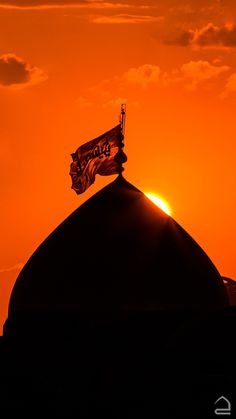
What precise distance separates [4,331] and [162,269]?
14.4ft

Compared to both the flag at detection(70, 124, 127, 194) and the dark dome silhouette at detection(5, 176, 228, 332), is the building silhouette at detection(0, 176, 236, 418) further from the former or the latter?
the flag at detection(70, 124, 127, 194)

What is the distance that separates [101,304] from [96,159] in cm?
511

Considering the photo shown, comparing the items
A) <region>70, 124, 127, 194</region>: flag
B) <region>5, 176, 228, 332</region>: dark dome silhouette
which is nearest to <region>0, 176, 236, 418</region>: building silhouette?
<region>5, 176, 228, 332</region>: dark dome silhouette

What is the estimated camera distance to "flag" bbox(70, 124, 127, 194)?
1364 inches

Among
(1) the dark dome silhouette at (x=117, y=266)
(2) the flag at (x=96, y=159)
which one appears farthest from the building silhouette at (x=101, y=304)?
(2) the flag at (x=96, y=159)

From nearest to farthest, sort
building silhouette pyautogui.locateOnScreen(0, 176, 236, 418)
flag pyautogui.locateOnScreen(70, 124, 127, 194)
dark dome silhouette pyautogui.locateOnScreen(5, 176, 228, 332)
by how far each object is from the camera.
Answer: building silhouette pyautogui.locateOnScreen(0, 176, 236, 418)
dark dome silhouette pyautogui.locateOnScreen(5, 176, 228, 332)
flag pyautogui.locateOnScreen(70, 124, 127, 194)

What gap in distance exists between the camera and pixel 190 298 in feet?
103

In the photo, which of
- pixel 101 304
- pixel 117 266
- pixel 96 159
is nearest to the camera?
pixel 101 304

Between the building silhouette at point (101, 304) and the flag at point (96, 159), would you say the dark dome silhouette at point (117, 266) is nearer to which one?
the building silhouette at point (101, 304)

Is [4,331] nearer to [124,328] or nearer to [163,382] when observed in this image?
[124,328]

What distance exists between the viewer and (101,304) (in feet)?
102

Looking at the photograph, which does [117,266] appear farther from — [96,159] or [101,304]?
[96,159]

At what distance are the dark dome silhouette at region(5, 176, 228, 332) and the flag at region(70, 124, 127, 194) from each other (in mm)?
1258

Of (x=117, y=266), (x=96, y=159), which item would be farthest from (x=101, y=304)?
(x=96, y=159)
